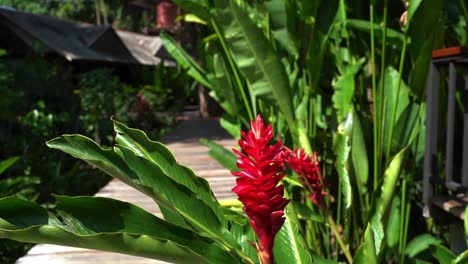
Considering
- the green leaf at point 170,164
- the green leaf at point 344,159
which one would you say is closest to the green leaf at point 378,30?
the green leaf at point 344,159

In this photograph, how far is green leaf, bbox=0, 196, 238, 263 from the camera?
1.01 metres

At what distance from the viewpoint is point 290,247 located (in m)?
1.46

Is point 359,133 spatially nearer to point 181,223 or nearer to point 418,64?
point 418,64

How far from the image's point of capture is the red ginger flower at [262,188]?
0.98 metres

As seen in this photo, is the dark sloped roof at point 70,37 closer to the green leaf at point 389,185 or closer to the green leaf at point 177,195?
the green leaf at point 389,185

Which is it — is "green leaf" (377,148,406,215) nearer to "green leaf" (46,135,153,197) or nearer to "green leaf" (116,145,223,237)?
"green leaf" (116,145,223,237)

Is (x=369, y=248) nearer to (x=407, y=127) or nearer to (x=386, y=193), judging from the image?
(x=386, y=193)

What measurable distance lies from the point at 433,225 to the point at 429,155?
0.77 metres

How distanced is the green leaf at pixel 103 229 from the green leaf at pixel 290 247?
0.27 meters

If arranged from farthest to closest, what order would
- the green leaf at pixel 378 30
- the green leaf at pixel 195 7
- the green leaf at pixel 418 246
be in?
the green leaf at pixel 195 7 → the green leaf at pixel 378 30 → the green leaf at pixel 418 246

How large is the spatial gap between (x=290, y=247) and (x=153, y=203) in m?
3.95

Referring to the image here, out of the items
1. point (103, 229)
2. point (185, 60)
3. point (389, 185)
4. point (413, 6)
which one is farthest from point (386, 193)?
point (185, 60)

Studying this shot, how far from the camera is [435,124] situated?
2.69 meters

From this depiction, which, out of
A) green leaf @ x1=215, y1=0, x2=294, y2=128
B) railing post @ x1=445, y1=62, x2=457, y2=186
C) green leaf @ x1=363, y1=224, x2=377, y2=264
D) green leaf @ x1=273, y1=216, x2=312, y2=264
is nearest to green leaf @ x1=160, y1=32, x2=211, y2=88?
green leaf @ x1=215, y1=0, x2=294, y2=128
